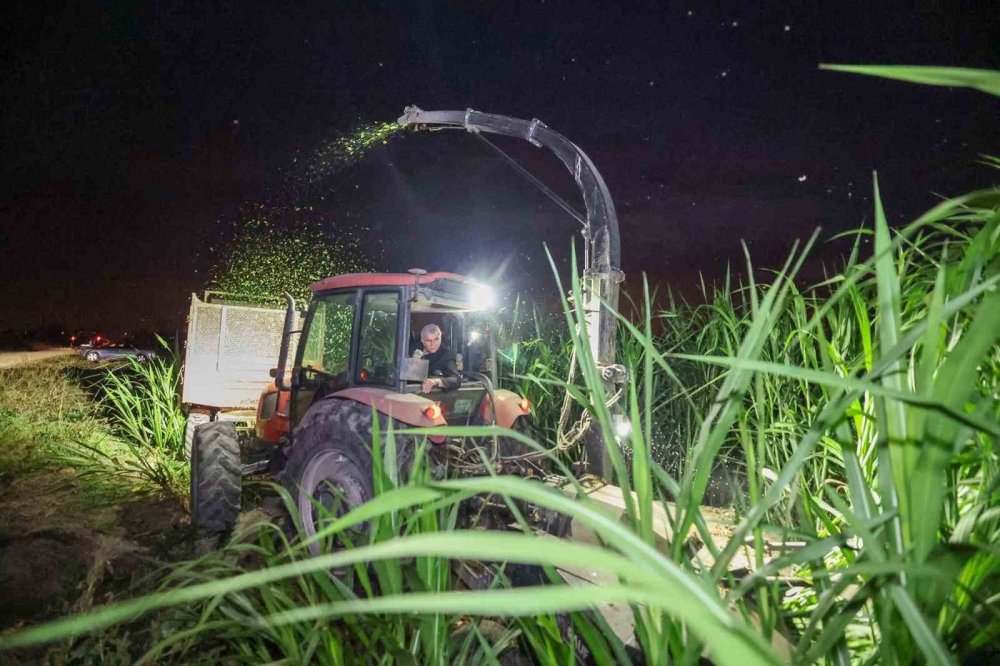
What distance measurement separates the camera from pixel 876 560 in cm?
70

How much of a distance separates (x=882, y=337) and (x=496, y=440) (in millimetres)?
2738

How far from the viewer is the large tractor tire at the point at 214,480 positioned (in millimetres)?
3305

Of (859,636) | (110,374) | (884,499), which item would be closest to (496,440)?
(859,636)

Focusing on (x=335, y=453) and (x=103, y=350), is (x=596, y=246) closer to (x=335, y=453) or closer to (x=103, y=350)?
(x=335, y=453)

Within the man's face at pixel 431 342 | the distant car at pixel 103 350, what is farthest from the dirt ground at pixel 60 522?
the distant car at pixel 103 350

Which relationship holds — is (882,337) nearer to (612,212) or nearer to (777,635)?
(777,635)

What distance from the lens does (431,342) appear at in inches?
149

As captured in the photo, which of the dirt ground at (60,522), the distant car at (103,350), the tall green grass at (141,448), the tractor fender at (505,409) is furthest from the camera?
the distant car at (103,350)

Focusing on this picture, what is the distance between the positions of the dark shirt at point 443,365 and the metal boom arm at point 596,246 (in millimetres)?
996

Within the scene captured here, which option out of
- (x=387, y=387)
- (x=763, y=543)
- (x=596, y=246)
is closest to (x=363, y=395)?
(x=387, y=387)

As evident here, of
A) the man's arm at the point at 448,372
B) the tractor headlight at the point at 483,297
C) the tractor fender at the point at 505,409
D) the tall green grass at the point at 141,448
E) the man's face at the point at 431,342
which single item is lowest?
the tall green grass at the point at 141,448

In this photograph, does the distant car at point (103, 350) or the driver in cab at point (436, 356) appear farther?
the distant car at point (103, 350)

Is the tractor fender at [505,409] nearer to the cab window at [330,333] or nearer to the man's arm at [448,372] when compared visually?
the man's arm at [448,372]

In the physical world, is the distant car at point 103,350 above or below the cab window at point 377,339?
below
